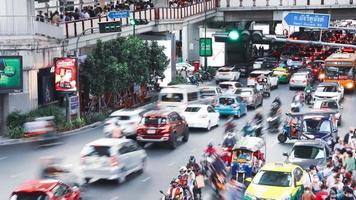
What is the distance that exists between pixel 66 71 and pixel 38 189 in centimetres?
1837

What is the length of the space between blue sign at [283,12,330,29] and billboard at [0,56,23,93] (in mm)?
13404

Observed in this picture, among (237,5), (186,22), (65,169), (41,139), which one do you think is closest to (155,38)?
(186,22)

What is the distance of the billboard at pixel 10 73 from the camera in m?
34.6

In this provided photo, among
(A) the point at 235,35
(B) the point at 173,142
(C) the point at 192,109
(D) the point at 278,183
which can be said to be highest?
(A) the point at 235,35

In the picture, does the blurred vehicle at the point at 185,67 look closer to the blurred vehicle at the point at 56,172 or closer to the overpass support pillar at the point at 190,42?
the overpass support pillar at the point at 190,42

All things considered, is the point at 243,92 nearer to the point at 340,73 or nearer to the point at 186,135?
the point at 186,135

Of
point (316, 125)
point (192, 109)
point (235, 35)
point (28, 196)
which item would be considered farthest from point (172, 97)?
point (28, 196)

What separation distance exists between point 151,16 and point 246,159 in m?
28.8

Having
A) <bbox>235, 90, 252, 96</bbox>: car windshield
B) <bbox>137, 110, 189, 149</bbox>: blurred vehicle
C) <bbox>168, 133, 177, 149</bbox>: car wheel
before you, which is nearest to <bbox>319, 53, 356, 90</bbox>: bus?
<bbox>235, 90, 252, 96</bbox>: car windshield

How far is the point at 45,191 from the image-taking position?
19000 mm

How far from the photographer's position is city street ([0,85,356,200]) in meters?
23.5

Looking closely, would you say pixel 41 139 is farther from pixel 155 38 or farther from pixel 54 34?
pixel 155 38

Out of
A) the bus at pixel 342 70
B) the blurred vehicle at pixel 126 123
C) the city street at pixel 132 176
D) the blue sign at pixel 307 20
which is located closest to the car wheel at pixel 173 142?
the city street at pixel 132 176

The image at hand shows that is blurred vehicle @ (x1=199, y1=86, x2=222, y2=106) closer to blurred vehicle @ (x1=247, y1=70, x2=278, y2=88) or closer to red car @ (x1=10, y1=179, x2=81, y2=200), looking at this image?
blurred vehicle @ (x1=247, y1=70, x2=278, y2=88)
